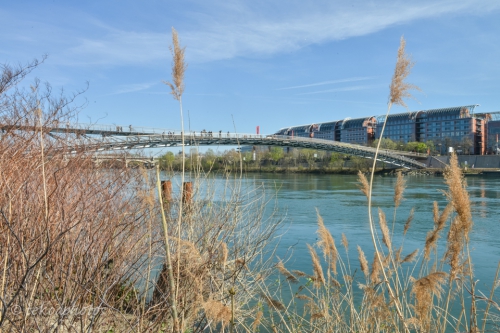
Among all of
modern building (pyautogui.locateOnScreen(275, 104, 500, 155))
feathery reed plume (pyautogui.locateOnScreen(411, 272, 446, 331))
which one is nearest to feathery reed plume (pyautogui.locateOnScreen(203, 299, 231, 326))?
feathery reed plume (pyautogui.locateOnScreen(411, 272, 446, 331))

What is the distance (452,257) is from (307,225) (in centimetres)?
1078

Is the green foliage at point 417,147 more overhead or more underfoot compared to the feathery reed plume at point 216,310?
more underfoot

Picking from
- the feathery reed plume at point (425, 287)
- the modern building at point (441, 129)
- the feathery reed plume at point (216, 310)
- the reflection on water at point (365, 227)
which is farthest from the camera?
the modern building at point (441, 129)

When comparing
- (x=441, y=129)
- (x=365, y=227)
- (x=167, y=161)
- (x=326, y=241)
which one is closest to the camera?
(x=326, y=241)

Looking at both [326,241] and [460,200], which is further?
[326,241]

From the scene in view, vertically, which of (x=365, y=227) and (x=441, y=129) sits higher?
(x=441, y=129)

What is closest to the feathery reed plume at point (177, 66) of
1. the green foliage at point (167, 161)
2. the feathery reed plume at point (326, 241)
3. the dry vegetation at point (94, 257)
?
the dry vegetation at point (94, 257)

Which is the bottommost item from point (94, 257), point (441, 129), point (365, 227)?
point (365, 227)

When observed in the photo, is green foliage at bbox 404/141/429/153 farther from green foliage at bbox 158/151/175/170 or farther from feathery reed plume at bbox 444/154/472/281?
feathery reed plume at bbox 444/154/472/281

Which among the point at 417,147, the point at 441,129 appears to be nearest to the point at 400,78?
the point at 417,147

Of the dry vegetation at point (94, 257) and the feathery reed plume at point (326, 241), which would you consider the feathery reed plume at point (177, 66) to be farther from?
the feathery reed plume at point (326, 241)

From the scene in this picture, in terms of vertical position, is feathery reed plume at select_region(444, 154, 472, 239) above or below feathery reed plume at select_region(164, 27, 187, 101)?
below

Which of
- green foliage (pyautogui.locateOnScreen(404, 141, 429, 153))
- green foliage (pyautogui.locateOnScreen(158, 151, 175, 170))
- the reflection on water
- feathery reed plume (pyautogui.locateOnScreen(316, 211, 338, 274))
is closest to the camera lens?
feathery reed plume (pyautogui.locateOnScreen(316, 211, 338, 274))

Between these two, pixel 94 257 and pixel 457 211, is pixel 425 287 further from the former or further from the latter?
→ pixel 94 257
